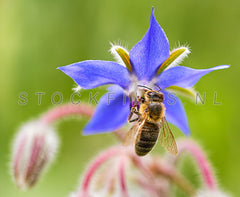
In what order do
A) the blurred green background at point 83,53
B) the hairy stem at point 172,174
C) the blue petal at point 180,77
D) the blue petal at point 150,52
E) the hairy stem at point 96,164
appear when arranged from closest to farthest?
the blue petal at point 150,52 → the blue petal at point 180,77 → the hairy stem at point 96,164 → the hairy stem at point 172,174 → the blurred green background at point 83,53

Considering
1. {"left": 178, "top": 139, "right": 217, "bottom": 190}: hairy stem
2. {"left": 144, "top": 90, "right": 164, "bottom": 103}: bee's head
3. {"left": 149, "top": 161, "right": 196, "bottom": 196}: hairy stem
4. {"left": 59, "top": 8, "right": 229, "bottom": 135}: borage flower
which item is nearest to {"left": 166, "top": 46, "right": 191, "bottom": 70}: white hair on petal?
{"left": 59, "top": 8, "right": 229, "bottom": 135}: borage flower

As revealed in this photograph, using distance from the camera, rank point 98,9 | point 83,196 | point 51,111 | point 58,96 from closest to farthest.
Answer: point 83,196 → point 51,111 → point 58,96 → point 98,9

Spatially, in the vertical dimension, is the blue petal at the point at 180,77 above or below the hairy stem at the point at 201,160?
above

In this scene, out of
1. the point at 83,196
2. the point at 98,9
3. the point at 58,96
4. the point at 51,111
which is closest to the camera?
the point at 83,196

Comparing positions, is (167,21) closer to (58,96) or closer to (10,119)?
(58,96)

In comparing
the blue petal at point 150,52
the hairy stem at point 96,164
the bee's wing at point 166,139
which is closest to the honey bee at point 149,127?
the bee's wing at point 166,139

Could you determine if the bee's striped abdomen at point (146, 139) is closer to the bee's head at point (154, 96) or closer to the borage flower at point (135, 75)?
the bee's head at point (154, 96)

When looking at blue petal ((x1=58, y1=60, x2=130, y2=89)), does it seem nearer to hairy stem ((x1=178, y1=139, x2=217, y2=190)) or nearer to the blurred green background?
hairy stem ((x1=178, y1=139, x2=217, y2=190))

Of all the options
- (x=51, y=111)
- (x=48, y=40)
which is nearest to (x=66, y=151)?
(x=48, y=40)
